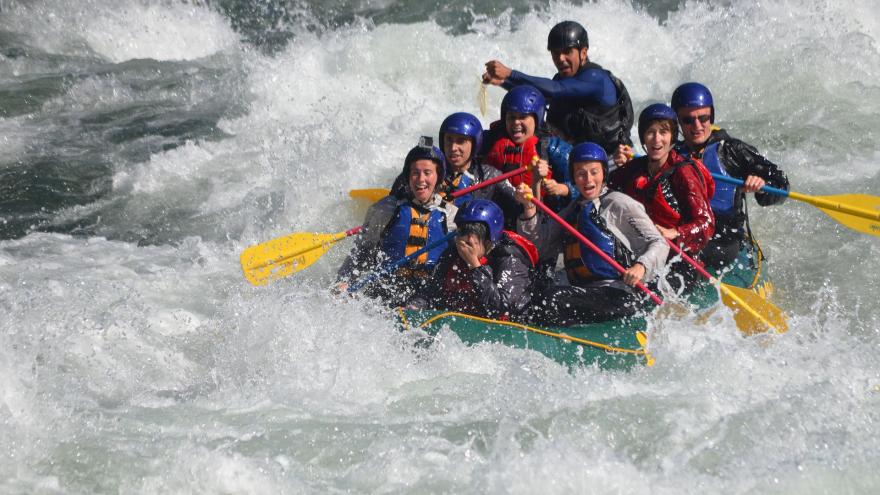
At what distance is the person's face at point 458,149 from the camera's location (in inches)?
237

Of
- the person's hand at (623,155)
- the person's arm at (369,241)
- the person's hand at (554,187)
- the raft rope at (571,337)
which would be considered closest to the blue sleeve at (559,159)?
the person's hand at (623,155)

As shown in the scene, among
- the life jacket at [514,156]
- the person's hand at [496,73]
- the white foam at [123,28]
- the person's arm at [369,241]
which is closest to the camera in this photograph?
the person's arm at [369,241]

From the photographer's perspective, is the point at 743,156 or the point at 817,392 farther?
the point at 743,156

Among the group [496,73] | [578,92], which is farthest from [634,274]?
[496,73]

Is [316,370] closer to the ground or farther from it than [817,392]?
closer to the ground

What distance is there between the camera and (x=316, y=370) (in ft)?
17.2

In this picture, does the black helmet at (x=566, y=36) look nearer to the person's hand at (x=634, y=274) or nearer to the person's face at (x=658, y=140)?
the person's face at (x=658, y=140)

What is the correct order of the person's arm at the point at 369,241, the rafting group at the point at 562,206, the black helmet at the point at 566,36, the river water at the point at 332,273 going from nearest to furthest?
the river water at the point at 332,273 → the rafting group at the point at 562,206 → the person's arm at the point at 369,241 → the black helmet at the point at 566,36

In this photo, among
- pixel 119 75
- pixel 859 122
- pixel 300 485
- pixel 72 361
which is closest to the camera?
pixel 300 485

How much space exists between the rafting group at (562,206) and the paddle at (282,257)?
1.88ft

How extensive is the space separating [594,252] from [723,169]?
125cm

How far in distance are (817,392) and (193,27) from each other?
935 cm

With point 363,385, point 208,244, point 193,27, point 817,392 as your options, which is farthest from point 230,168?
point 817,392

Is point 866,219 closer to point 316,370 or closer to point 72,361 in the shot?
point 316,370
